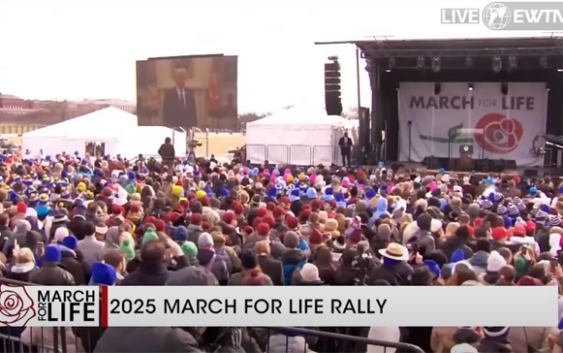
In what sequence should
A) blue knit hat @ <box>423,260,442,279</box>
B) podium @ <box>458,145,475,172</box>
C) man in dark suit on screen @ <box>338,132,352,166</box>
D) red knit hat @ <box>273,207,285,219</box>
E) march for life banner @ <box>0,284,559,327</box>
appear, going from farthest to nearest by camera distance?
man in dark suit on screen @ <box>338,132,352,166</box>
podium @ <box>458,145,475,172</box>
red knit hat @ <box>273,207,285,219</box>
blue knit hat @ <box>423,260,442,279</box>
march for life banner @ <box>0,284,559,327</box>

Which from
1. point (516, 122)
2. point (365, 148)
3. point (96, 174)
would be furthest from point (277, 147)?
point (96, 174)

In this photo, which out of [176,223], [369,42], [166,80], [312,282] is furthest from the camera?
[166,80]

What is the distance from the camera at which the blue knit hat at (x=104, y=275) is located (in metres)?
4.84

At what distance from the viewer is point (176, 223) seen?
8.06m

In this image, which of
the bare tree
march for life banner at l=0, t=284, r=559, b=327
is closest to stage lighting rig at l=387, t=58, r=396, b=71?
march for life banner at l=0, t=284, r=559, b=327

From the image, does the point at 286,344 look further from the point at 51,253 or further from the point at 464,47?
the point at 464,47

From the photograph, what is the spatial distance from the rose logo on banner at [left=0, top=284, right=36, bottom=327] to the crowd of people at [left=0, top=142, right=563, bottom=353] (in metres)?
0.15

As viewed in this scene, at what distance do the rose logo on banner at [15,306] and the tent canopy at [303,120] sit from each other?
19.1 meters

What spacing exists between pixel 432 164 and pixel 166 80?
1209 cm

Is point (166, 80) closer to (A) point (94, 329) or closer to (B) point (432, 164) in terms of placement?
(B) point (432, 164)

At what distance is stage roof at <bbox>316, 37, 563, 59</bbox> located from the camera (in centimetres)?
1794

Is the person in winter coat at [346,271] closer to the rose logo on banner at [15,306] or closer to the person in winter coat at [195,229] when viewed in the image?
the person in winter coat at [195,229]

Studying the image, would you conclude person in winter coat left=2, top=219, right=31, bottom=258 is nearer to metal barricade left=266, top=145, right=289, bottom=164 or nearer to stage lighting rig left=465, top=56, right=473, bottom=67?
stage lighting rig left=465, top=56, right=473, bottom=67

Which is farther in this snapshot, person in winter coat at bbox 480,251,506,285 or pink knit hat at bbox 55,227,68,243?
pink knit hat at bbox 55,227,68,243
